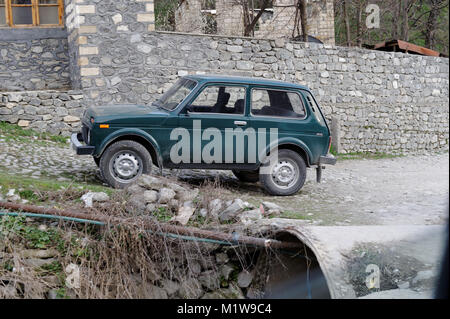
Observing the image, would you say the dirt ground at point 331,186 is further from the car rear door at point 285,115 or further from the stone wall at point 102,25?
the stone wall at point 102,25

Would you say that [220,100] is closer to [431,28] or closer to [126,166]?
[126,166]

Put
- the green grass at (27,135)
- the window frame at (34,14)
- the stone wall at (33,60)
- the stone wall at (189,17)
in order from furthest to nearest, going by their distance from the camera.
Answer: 1. the stone wall at (189,17)
2. the stone wall at (33,60)
3. the window frame at (34,14)
4. the green grass at (27,135)

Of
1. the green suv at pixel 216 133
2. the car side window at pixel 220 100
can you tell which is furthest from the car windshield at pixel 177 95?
the car side window at pixel 220 100

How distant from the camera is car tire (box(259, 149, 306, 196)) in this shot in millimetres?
8273

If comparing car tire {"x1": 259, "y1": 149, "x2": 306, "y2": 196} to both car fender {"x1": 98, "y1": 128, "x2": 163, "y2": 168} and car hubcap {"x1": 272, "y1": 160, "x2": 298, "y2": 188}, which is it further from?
car fender {"x1": 98, "y1": 128, "x2": 163, "y2": 168}

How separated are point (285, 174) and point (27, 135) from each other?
19.7 feet

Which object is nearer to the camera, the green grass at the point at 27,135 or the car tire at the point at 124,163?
the car tire at the point at 124,163

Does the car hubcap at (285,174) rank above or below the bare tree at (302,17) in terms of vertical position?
below

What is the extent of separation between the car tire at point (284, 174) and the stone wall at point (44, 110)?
18.4 ft

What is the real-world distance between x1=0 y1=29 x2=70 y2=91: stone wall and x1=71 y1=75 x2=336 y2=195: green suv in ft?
19.6

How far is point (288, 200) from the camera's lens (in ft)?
26.7

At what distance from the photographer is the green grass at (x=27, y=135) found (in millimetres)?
11078

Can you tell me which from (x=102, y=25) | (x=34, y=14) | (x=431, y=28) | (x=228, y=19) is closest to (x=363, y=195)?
(x=102, y=25)

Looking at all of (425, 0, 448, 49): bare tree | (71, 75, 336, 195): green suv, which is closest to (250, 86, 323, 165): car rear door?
(71, 75, 336, 195): green suv
